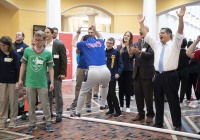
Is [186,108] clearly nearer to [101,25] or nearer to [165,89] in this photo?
[165,89]

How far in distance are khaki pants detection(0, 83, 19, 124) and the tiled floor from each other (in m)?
0.26

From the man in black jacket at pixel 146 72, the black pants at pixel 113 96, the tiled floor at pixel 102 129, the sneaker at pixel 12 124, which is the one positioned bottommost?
the tiled floor at pixel 102 129

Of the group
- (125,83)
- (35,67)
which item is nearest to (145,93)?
(125,83)

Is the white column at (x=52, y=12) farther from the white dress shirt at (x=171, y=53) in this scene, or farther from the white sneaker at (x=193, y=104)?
the white dress shirt at (x=171, y=53)

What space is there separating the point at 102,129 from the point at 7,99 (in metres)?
1.73

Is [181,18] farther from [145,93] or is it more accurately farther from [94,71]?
[94,71]

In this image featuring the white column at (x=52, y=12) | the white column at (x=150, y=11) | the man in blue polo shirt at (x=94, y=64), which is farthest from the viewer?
the white column at (x=150, y=11)

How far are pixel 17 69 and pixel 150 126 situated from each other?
2.51 m

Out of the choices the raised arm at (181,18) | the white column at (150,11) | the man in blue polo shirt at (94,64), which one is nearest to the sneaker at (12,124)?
the man in blue polo shirt at (94,64)

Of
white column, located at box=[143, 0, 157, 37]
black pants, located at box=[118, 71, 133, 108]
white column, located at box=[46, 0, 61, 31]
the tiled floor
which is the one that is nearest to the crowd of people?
the tiled floor

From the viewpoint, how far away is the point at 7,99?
4961 mm

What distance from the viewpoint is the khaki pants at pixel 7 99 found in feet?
16.0

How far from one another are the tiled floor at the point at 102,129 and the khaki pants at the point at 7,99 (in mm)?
262

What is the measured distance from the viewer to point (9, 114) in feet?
18.0
